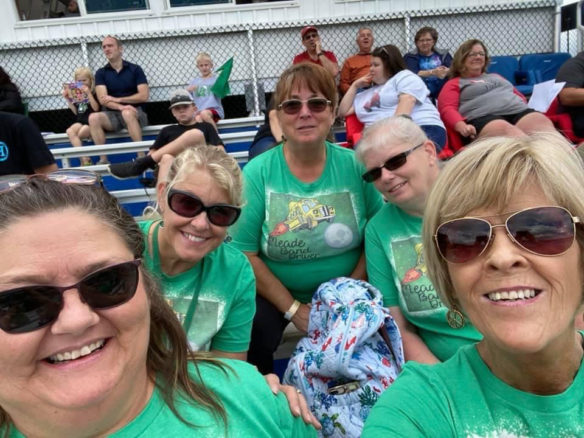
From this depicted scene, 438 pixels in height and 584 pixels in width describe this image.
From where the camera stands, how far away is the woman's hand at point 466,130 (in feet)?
14.1

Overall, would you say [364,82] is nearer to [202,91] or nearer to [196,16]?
[202,91]

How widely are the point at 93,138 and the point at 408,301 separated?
18.1 ft

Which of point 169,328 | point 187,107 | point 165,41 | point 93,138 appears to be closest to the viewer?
point 169,328

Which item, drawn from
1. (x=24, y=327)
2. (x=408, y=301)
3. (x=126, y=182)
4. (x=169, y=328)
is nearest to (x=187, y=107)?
(x=126, y=182)

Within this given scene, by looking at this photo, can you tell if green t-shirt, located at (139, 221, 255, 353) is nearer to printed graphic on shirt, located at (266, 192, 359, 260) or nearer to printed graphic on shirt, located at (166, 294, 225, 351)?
printed graphic on shirt, located at (166, 294, 225, 351)

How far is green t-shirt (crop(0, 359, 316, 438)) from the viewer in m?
1.10

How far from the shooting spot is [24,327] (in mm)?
897

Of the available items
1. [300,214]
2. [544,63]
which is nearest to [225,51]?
[544,63]

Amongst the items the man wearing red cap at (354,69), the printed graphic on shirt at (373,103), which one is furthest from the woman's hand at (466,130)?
the man wearing red cap at (354,69)

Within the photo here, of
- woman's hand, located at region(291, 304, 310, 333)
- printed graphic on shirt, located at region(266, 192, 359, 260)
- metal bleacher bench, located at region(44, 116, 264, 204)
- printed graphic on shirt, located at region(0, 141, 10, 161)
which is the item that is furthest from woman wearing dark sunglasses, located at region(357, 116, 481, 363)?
printed graphic on shirt, located at region(0, 141, 10, 161)

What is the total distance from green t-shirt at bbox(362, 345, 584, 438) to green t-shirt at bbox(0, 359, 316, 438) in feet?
0.88

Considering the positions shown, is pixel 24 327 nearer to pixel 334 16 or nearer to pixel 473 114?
pixel 473 114

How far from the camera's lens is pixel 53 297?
0.93 meters

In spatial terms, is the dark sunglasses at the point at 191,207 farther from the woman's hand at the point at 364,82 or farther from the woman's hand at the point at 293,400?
the woman's hand at the point at 364,82
